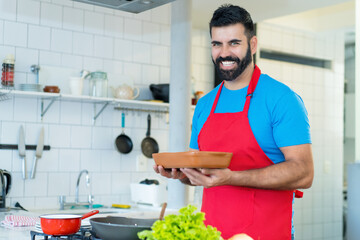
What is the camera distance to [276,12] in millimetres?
4797

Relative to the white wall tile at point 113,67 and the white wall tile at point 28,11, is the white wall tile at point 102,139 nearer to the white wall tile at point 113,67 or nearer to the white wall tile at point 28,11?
the white wall tile at point 113,67

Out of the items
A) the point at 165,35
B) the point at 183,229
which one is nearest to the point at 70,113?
the point at 165,35

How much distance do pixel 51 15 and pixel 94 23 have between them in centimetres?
40

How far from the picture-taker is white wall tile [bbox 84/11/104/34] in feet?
14.7

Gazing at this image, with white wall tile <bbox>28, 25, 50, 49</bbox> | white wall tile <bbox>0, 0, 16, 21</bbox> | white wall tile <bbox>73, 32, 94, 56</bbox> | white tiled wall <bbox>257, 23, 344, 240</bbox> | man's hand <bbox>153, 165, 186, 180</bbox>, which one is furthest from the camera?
white tiled wall <bbox>257, 23, 344, 240</bbox>

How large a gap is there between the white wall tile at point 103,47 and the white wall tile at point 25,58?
21.8 inches

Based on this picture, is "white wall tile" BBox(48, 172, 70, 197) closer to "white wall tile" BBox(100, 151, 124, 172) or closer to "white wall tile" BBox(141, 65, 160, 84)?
"white wall tile" BBox(100, 151, 124, 172)

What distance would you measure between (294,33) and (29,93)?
134 inches

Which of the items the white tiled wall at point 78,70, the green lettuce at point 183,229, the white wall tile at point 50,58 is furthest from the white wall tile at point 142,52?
the green lettuce at point 183,229

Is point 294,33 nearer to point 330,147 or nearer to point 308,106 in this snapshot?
point 308,106

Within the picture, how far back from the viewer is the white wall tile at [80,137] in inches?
172

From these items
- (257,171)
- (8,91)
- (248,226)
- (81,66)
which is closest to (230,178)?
(257,171)

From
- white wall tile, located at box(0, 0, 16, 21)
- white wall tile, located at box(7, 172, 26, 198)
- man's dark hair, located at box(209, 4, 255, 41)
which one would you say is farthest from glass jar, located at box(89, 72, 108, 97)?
man's dark hair, located at box(209, 4, 255, 41)

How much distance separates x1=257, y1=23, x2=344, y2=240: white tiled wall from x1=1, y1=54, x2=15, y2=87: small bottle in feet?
9.51
